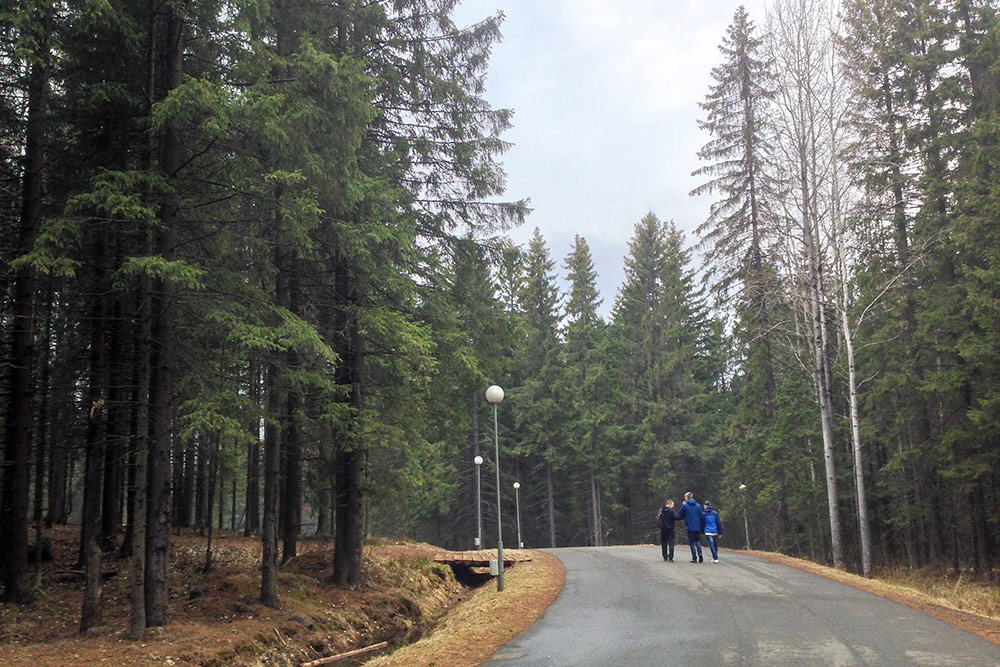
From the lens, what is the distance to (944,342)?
1830cm

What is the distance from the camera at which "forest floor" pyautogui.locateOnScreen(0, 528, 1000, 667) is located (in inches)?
371

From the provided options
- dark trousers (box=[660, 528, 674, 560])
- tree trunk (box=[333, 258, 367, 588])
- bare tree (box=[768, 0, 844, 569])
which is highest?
bare tree (box=[768, 0, 844, 569])

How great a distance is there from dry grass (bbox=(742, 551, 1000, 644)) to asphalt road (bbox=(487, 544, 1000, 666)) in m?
0.31

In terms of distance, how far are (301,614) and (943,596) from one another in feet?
40.5

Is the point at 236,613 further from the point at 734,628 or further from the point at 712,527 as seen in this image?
the point at 712,527

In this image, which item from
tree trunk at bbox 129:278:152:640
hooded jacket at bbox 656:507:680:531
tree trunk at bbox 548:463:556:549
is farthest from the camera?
tree trunk at bbox 548:463:556:549

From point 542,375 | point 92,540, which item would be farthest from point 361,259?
point 542,375

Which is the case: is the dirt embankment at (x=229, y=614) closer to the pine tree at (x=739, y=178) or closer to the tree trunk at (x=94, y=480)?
the tree trunk at (x=94, y=480)

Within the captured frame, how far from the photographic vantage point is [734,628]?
9281mm

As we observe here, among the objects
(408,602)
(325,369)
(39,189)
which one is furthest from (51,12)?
(408,602)

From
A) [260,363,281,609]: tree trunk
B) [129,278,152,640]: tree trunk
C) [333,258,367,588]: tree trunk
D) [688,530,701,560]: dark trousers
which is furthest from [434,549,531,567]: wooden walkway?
[129,278,152,640]: tree trunk

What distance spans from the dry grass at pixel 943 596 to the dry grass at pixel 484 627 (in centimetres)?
596

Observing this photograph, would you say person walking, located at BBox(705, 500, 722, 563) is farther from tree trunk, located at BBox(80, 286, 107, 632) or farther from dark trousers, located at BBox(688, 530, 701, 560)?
tree trunk, located at BBox(80, 286, 107, 632)

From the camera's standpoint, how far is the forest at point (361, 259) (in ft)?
36.3
